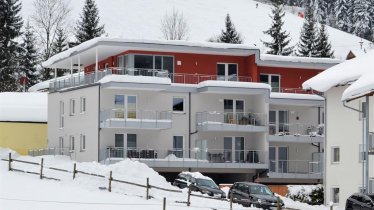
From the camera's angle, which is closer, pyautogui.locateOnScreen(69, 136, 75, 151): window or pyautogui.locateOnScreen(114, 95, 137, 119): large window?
pyautogui.locateOnScreen(114, 95, 137, 119): large window

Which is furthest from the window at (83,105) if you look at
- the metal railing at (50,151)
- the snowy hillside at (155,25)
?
the snowy hillside at (155,25)

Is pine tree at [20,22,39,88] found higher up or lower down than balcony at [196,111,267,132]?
higher up

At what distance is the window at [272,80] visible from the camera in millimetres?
63281

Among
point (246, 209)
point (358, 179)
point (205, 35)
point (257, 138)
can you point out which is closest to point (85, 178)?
point (246, 209)

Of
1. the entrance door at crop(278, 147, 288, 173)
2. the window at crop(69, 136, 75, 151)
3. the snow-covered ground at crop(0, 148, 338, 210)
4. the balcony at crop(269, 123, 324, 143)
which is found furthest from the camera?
the window at crop(69, 136, 75, 151)

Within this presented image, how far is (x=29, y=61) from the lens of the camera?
99812 millimetres

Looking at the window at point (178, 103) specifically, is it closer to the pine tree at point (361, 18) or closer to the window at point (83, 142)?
the window at point (83, 142)

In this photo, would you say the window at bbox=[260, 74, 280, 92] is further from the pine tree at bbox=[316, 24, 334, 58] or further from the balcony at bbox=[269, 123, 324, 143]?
the pine tree at bbox=[316, 24, 334, 58]

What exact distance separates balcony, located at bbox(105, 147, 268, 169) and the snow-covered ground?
6038mm

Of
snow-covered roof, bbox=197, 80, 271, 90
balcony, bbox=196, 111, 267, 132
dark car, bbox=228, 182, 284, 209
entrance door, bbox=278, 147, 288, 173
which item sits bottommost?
dark car, bbox=228, 182, 284, 209

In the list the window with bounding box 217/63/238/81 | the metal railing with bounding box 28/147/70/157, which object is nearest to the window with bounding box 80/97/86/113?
the metal railing with bounding box 28/147/70/157

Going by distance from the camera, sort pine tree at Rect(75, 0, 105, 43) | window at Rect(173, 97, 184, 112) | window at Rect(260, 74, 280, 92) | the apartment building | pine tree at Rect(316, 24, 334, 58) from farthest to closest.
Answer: pine tree at Rect(75, 0, 105, 43), pine tree at Rect(316, 24, 334, 58), window at Rect(260, 74, 280, 92), window at Rect(173, 97, 184, 112), the apartment building

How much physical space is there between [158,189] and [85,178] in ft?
15.1

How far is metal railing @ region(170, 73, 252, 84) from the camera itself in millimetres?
59125
